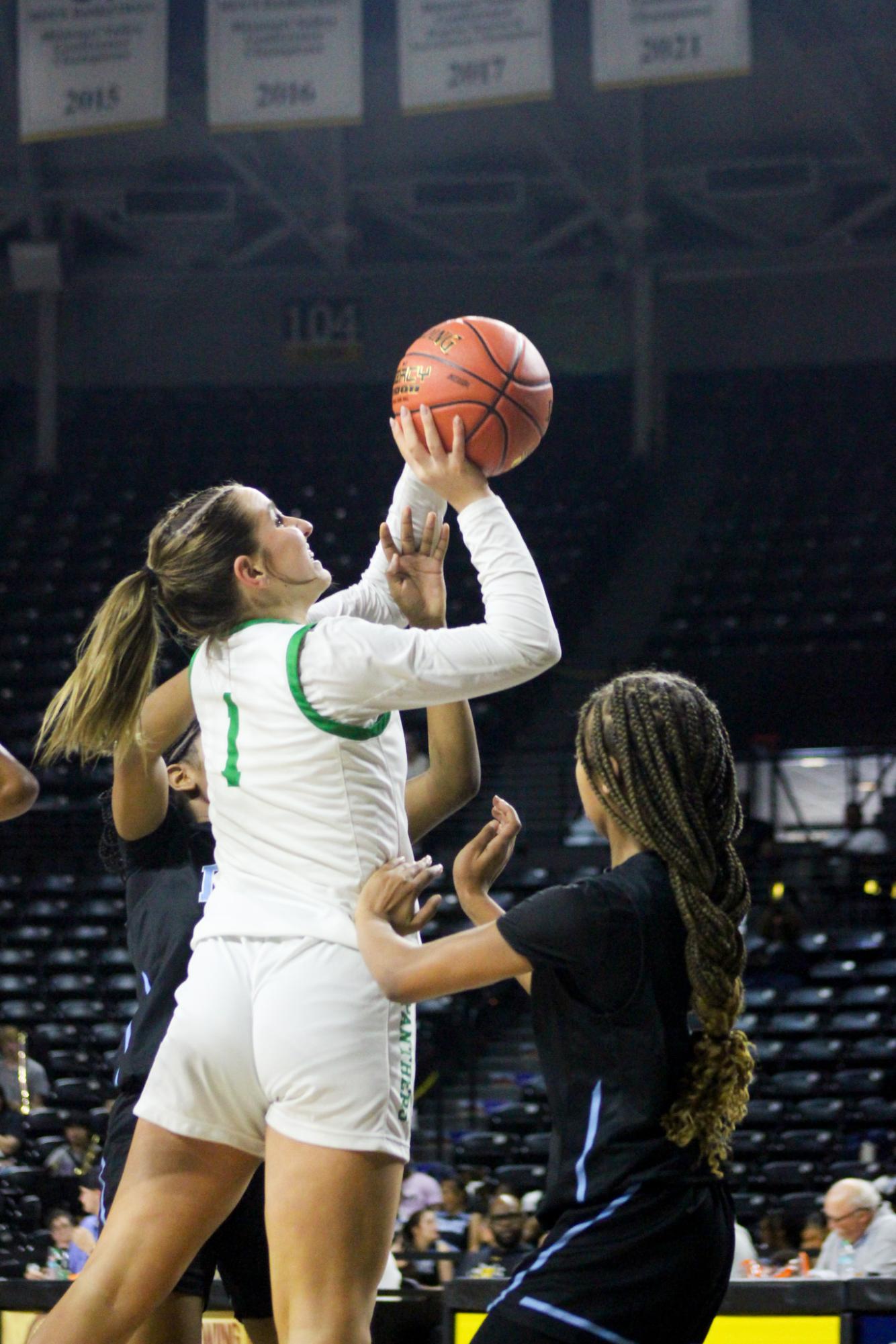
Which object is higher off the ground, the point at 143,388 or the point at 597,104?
the point at 597,104

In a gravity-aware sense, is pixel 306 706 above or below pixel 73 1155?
above

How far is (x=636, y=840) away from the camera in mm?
2320

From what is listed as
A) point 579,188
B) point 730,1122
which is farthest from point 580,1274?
point 579,188

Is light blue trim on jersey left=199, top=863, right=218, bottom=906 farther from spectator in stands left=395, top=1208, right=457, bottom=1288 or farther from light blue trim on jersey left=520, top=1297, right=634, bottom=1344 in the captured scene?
spectator in stands left=395, top=1208, right=457, bottom=1288

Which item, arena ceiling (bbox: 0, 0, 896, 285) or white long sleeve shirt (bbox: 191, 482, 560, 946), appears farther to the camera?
arena ceiling (bbox: 0, 0, 896, 285)

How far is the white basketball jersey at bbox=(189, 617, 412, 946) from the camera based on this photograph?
7.89 feet

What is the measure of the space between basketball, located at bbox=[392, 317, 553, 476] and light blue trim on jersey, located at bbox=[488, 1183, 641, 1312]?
1.14 meters

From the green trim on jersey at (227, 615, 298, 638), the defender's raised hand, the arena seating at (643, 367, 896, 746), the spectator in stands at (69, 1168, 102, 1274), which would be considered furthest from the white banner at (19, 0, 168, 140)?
the green trim on jersey at (227, 615, 298, 638)

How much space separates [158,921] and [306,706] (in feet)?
2.67

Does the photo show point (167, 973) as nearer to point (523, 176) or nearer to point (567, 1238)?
point (567, 1238)

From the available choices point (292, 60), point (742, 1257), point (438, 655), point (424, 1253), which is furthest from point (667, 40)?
point (438, 655)

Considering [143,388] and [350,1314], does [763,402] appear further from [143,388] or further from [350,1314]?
[350,1314]

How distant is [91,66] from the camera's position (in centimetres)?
1305

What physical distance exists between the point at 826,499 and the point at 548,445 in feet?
10.9
